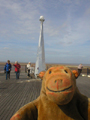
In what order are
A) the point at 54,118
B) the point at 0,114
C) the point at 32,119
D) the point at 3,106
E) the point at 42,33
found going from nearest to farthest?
the point at 54,118, the point at 32,119, the point at 0,114, the point at 3,106, the point at 42,33

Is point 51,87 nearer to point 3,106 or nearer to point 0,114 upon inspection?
point 0,114

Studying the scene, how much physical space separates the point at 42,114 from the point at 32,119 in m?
0.20

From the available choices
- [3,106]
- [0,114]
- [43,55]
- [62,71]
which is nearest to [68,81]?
[62,71]

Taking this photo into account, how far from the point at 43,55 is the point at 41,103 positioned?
28.1 feet

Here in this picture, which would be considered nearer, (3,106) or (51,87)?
(51,87)

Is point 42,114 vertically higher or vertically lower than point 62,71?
lower

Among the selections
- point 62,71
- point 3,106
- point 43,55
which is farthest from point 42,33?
point 62,71

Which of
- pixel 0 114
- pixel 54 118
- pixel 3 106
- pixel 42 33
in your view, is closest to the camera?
pixel 54 118

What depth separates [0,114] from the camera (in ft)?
10.4

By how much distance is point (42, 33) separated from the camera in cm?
1014

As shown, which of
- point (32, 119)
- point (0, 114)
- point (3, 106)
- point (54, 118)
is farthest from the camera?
point (3, 106)

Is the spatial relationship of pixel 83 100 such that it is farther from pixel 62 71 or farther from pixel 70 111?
pixel 62 71

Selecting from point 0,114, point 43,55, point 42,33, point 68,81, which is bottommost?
point 0,114

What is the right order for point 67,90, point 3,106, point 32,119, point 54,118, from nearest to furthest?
point 67,90 → point 54,118 → point 32,119 → point 3,106
